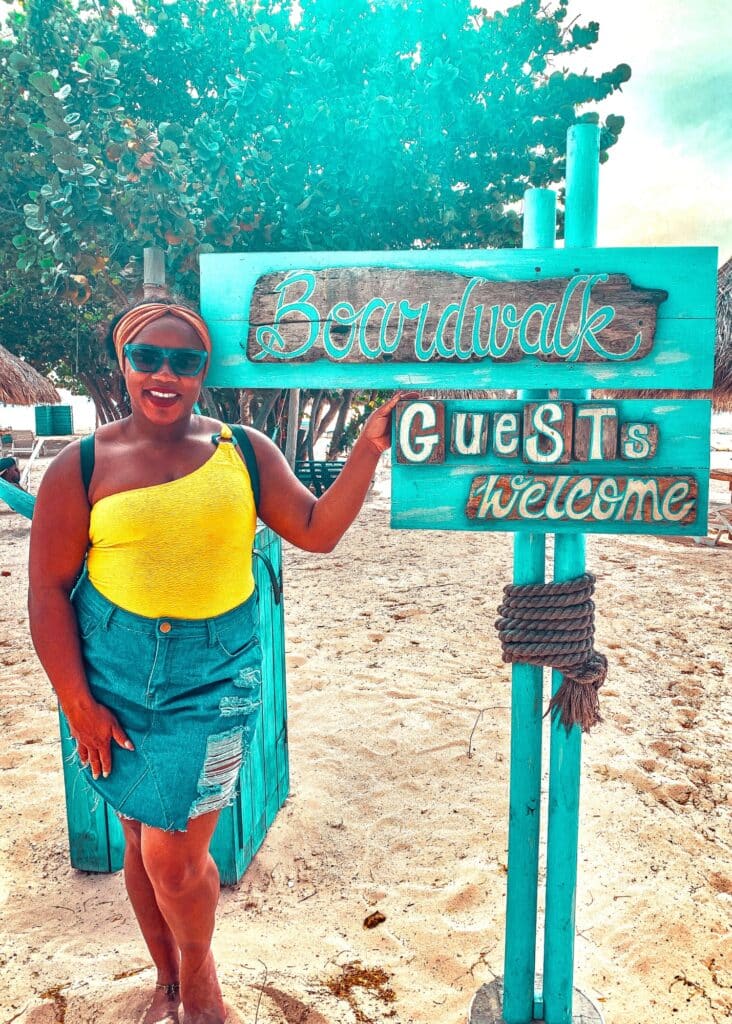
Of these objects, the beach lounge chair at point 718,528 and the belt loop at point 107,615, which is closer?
the belt loop at point 107,615

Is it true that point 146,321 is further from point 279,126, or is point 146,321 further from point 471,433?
point 279,126

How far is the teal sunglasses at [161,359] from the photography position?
4.87 feet

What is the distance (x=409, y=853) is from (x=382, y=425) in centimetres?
177

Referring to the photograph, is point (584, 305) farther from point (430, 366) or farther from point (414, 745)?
point (414, 745)

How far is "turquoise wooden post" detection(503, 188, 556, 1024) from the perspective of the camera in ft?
5.61

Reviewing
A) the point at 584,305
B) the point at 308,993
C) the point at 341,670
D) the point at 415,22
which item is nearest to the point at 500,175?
the point at 415,22

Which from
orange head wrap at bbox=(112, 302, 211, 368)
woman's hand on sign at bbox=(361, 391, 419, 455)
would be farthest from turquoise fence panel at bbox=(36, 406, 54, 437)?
woman's hand on sign at bbox=(361, 391, 419, 455)

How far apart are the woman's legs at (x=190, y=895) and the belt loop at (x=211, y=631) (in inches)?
14.5

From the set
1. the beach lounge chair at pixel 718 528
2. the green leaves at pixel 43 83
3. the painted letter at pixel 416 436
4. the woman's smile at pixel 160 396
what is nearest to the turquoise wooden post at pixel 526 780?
the painted letter at pixel 416 436

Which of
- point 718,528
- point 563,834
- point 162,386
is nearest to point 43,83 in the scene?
point 162,386

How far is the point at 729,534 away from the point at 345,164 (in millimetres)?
5559

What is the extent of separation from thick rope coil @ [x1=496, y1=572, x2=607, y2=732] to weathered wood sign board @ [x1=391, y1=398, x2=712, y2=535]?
167 mm

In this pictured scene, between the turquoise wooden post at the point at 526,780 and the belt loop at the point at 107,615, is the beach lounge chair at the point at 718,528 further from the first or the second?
the belt loop at the point at 107,615

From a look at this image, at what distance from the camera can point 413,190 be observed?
7.11 meters
